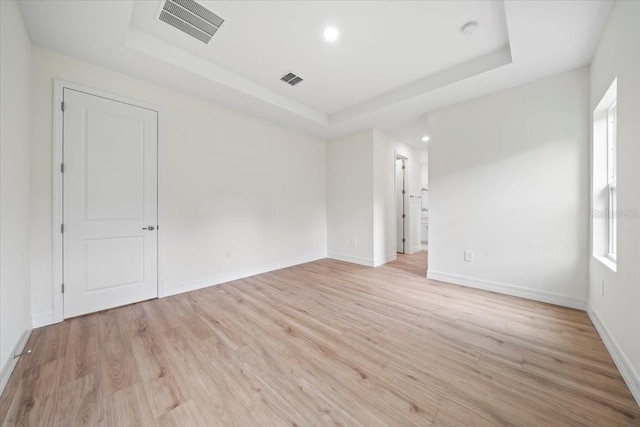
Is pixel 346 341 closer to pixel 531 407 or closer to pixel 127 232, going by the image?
pixel 531 407

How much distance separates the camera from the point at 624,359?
4.93 ft

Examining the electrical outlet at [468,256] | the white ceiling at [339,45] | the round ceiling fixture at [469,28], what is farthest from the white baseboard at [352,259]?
the round ceiling fixture at [469,28]

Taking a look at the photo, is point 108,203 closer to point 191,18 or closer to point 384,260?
point 191,18

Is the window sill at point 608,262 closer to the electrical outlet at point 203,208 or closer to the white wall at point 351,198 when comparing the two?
the white wall at point 351,198

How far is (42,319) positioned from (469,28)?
4758 mm

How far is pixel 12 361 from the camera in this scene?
63.4 inches

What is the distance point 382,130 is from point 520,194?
8.24 feet

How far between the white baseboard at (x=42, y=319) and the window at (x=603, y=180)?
5129mm

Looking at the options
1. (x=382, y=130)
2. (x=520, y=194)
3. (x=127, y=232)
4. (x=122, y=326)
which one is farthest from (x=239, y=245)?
(x=520, y=194)

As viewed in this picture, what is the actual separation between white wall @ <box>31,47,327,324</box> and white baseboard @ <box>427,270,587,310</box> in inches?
98.2

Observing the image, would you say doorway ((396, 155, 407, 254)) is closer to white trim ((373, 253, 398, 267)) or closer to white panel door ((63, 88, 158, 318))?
white trim ((373, 253, 398, 267))

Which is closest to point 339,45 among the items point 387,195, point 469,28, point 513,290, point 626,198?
point 469,28

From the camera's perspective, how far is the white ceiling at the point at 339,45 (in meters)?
1.88

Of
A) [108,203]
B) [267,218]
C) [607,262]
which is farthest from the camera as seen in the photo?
[267,218]
